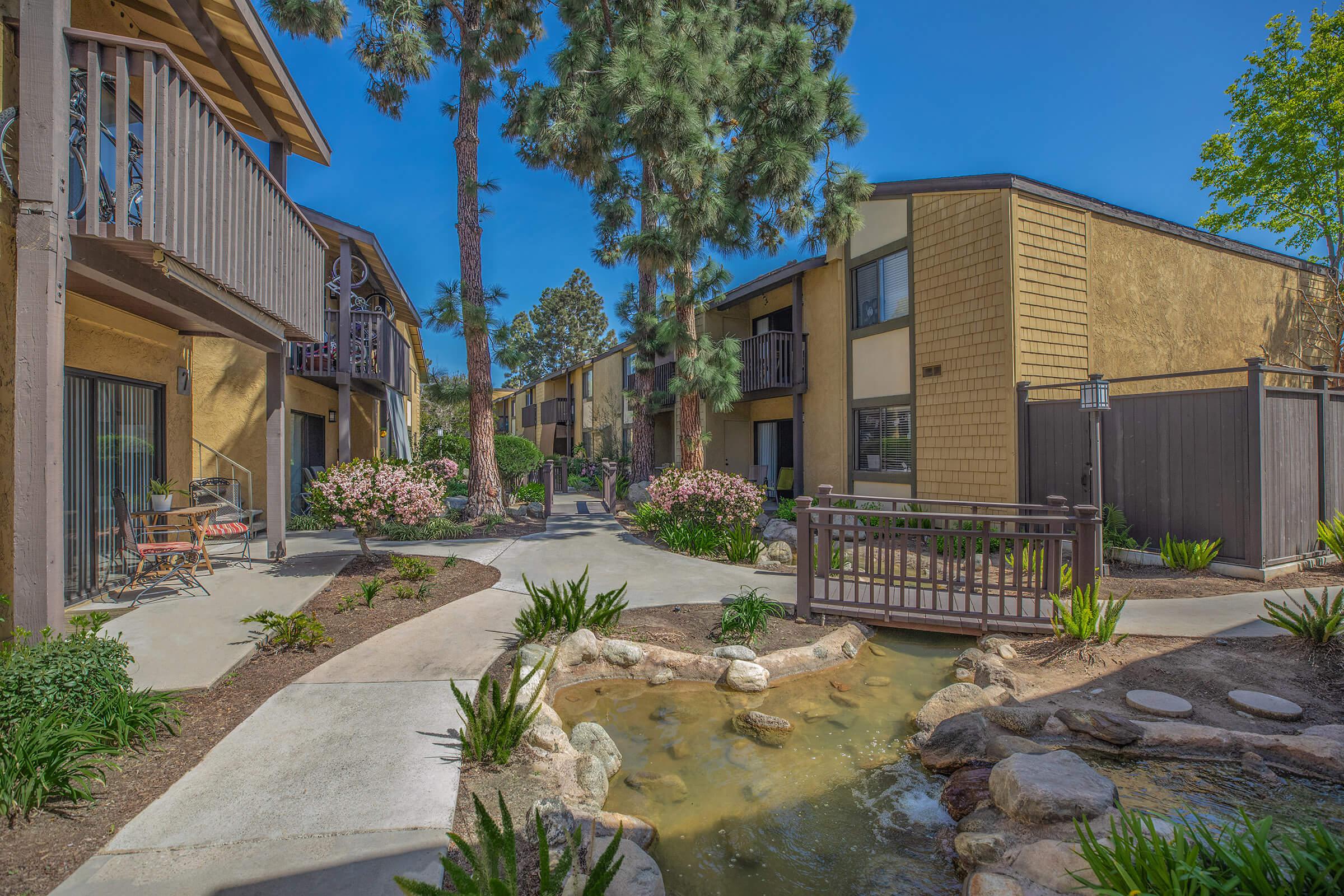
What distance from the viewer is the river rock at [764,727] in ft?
14.3

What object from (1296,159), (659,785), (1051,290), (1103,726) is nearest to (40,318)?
(659,785)

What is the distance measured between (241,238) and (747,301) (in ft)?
43.7

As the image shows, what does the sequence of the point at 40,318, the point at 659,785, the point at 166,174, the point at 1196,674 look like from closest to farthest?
the point at 40,318 → the point at 659,785 → the point at 166,174 → the point at 1196,674

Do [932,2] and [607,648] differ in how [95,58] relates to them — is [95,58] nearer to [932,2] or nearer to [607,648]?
[607,648]

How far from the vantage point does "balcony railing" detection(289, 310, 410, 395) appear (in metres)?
12.3

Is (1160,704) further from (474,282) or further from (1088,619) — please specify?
(474,282)

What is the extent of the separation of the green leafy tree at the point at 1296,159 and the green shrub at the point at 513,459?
19320mm

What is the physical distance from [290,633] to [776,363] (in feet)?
38.9

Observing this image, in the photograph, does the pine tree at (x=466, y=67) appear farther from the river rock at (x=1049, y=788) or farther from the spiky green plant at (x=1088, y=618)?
the river rock at (x=1049, y=788)

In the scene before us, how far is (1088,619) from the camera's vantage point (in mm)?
5324

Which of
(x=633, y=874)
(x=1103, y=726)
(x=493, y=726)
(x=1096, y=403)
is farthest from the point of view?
(x=1096, y=403)

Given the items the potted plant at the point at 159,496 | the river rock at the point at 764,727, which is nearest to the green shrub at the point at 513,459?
the potted plant at the point at 159,496

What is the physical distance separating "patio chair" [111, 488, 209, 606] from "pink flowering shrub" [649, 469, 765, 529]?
647cm

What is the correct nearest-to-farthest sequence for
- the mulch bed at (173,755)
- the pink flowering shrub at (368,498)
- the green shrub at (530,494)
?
1. the mulch bed at (173,755)
2. the pink flowering shrub at (368,498)
3. the green shrub at (530,494)
